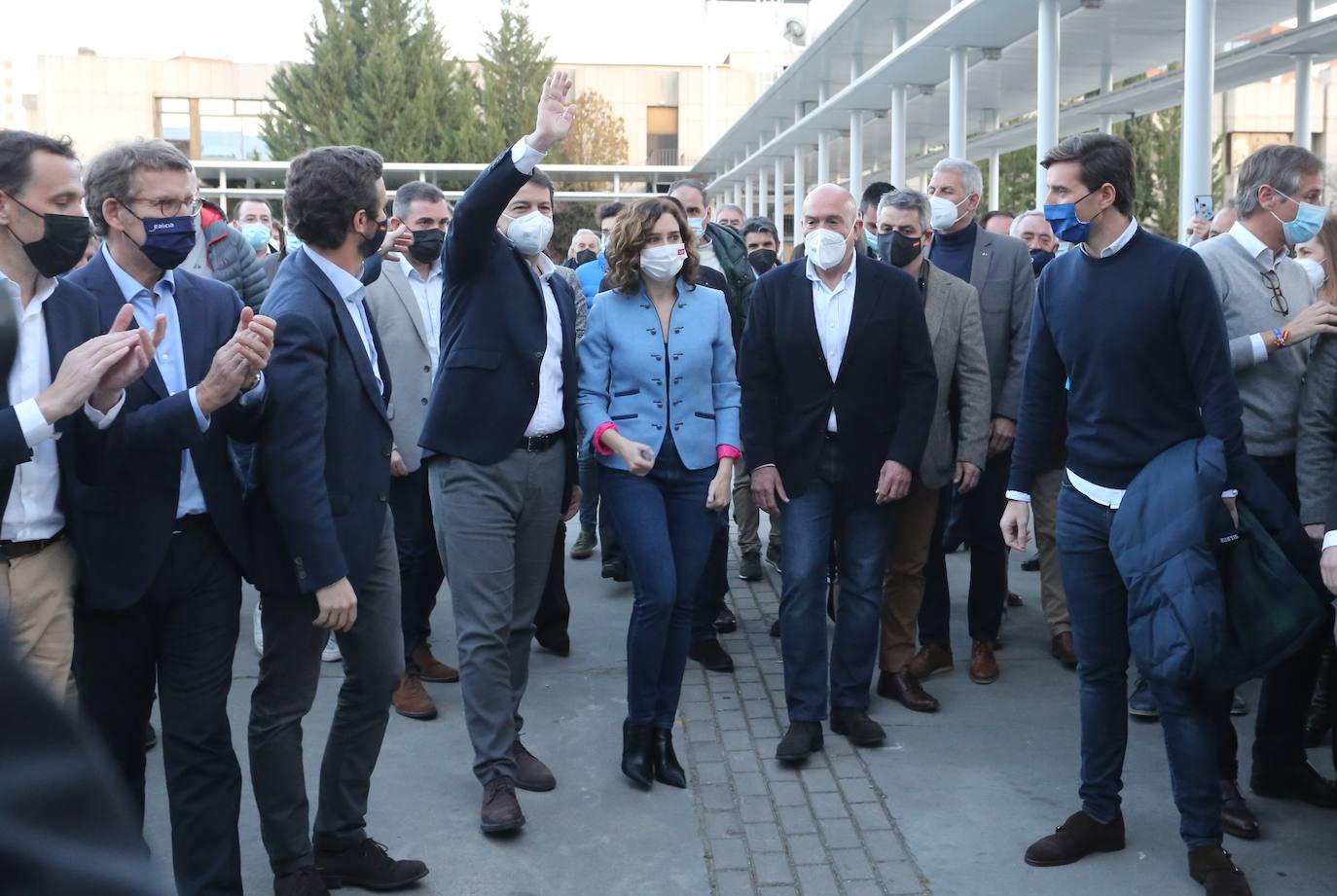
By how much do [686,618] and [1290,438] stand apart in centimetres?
221

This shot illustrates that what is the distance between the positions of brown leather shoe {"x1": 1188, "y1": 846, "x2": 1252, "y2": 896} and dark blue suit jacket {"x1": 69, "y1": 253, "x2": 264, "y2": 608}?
9.43ft

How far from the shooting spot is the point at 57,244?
3152 millimetres

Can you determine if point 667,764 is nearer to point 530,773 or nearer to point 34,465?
point 530,773

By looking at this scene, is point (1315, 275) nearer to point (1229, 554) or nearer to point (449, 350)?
point (1229, 554)

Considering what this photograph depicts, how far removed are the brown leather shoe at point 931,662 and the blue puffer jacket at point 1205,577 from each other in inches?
86.2

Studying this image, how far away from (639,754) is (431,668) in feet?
5.39

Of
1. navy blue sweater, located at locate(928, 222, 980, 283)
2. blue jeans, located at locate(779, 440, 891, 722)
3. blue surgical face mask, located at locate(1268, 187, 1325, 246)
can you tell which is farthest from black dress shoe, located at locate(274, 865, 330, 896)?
navy blue sweater, located at locate(928, 222, 980, 283)

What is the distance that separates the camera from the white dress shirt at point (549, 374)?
4641 millimetres

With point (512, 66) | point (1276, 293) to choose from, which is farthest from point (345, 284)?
point (512, 66)

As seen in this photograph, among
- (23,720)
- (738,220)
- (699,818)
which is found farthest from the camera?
(738,220)

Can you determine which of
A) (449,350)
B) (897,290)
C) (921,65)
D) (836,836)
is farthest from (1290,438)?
(921,65)

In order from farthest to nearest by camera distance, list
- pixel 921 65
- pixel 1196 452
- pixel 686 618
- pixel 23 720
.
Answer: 1. pixel 921 65
2. pixel 686 618
3. pixel 1196 452
4. pixel 23 720

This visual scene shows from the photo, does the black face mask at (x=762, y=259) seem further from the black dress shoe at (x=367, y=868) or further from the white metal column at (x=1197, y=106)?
the black dress shoe at (x=367, y=868)

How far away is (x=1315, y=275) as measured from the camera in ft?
16.0
